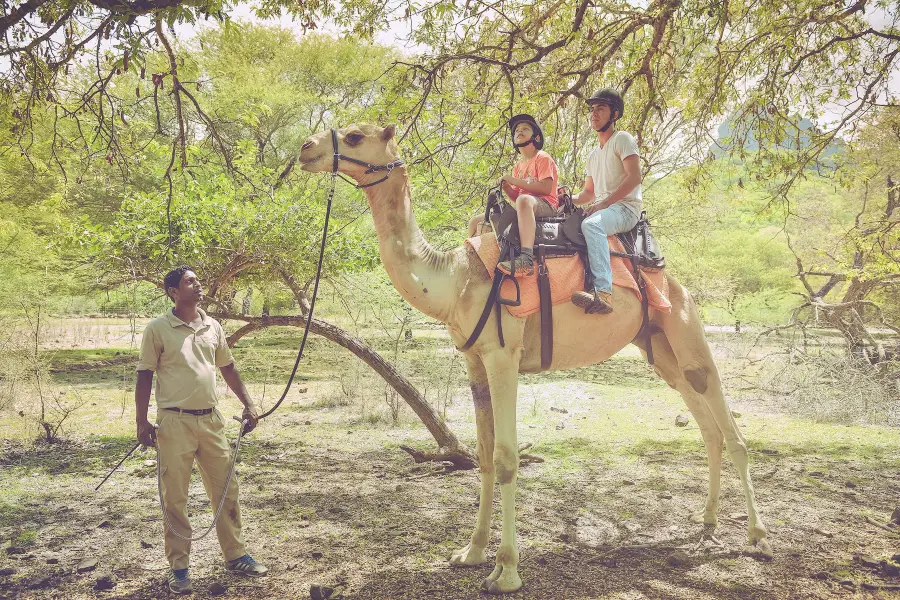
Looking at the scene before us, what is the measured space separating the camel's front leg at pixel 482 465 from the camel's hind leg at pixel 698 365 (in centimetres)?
174

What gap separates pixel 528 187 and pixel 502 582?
270 cm

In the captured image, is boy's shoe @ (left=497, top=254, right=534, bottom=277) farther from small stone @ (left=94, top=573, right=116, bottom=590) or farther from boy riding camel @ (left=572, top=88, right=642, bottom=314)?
small stone @ (left=94, top=573, right=116, bottom=590)

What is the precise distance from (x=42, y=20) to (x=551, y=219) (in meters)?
4.31

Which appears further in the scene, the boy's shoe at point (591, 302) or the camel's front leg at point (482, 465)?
the camel's front leg at point (482, 465)

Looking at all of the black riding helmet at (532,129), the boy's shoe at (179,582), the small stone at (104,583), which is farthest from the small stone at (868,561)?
the small stone at (104,583)

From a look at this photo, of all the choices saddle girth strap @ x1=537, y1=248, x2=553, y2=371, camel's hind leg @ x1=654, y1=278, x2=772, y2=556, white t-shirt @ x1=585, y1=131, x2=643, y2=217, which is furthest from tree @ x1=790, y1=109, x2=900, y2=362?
saddle girth strap @ x1=537, y1=248, x2=553, y2=371

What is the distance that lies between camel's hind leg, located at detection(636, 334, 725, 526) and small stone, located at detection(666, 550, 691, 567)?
2.72ft

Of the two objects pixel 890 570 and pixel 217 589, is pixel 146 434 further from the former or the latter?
pixel 890 570

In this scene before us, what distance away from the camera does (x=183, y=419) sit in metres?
4.02

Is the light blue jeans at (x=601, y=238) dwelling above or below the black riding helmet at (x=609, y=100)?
below

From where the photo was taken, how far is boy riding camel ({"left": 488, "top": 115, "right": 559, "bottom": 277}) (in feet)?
13.8

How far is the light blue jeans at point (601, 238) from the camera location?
14.4 feet

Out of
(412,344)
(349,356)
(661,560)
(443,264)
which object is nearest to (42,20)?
(443,264)

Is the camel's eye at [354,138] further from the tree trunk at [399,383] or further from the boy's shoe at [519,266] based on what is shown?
the tree trunk at [399,383]
